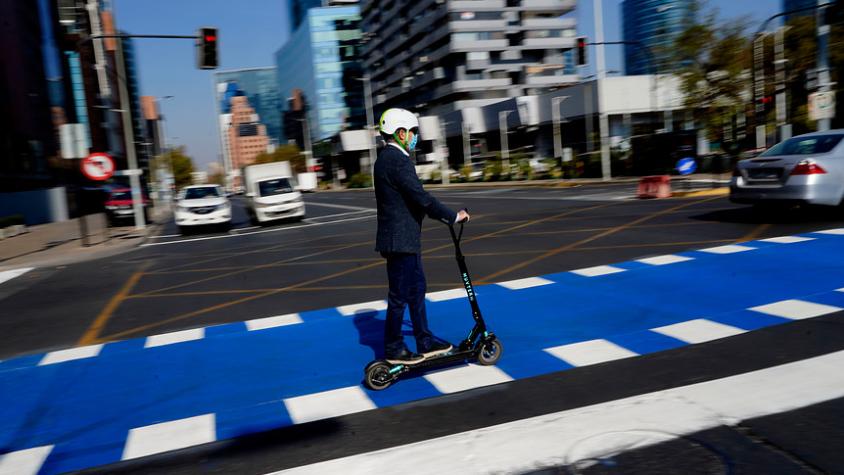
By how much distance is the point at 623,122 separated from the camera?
50312 mm

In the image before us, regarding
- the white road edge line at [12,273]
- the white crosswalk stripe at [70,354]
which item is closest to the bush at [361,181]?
the white road edge line at [12,273]

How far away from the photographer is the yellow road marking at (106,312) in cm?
705

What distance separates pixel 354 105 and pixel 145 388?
129445 millimetres

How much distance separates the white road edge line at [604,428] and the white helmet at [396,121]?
2.06 meters

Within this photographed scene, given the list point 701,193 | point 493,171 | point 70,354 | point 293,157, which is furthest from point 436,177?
point 293,157

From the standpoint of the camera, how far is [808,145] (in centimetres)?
1144

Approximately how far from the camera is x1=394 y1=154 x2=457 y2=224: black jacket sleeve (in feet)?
14.6

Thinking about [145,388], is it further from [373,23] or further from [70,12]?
[373,23]

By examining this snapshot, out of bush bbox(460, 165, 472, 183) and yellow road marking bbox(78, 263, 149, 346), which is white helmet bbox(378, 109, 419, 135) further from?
bush bbox(460, 165, 472, 183)

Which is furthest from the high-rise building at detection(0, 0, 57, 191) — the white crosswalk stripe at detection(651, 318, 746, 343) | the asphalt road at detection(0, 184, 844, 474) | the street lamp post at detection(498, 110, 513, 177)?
the white crosswalk stripe at detection(651, 318, 746, 343)

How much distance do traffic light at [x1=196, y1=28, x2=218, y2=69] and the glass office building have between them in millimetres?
112857

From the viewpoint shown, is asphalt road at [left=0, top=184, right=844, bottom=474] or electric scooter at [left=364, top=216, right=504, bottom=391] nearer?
asphalt road at [left=0, top=184, right=844, bottom=474]

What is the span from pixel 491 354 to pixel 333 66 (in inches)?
5246

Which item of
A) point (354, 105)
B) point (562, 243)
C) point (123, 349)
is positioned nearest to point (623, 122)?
point (562, 243)
